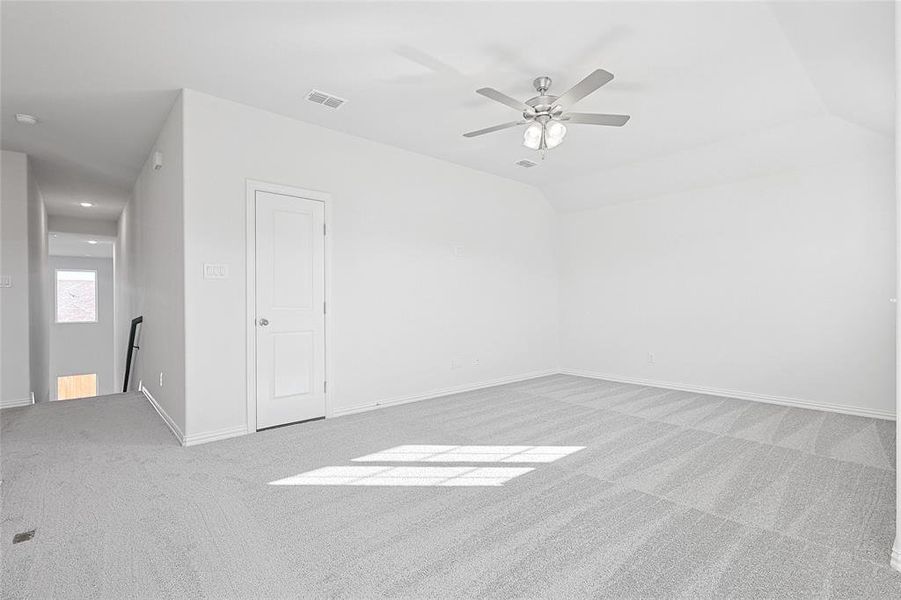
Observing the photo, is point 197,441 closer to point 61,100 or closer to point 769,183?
point 61,100

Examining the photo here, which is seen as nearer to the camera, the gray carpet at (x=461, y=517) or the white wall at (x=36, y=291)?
the gray carpet at (x=461, y=517)

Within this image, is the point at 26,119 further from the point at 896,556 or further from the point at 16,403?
the point at 896,556

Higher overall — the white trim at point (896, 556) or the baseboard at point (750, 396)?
the white trim at point (896, 556)

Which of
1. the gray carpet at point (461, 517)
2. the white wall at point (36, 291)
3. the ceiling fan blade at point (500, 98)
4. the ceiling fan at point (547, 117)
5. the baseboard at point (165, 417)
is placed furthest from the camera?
the white wall at point (36, 291)

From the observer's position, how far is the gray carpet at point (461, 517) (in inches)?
69.7

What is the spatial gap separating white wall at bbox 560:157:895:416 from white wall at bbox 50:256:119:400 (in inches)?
442

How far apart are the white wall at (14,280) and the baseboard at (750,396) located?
22.0ft

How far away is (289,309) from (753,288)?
492 cm

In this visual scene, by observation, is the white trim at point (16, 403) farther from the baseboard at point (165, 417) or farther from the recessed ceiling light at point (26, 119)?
the recessed ceiling light at point (26, 119)

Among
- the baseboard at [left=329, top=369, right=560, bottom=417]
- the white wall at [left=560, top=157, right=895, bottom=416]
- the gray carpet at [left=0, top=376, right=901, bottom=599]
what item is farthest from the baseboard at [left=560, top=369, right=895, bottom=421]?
the baseboard at [left=329, top=369, right=560, bottom=417]

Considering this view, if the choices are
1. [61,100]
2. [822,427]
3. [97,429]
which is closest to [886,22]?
[822,427]

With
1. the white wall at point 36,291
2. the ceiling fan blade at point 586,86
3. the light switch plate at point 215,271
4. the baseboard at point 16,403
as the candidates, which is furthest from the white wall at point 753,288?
the white wall at point 36,291

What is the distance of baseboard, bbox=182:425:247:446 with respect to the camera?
342 centimetres

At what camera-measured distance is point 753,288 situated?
4887 millimetres
